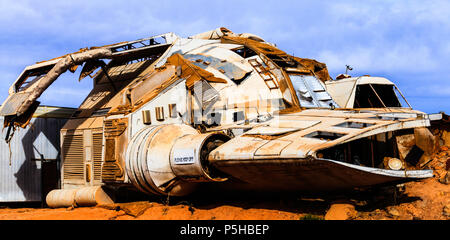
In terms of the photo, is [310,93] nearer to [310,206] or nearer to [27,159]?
[310,206]

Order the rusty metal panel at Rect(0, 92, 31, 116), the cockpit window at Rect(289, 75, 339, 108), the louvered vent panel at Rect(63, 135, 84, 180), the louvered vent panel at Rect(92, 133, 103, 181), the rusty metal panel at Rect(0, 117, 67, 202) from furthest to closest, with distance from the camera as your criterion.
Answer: the rusty metal panel at Rect(0, 117, 67, 202) → the louvered vent panel at Rect(63, 135, 84, 180) → the rusty metal panel at Rect(0, 92, 31, 116) → the louvered vent panel at Rect(92, 133, 103, 181) → the cockpit window at Rect(289, 75, 339, 108)

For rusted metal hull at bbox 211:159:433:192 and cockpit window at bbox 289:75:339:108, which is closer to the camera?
rusted metal hull at bbox 211:159:433:192

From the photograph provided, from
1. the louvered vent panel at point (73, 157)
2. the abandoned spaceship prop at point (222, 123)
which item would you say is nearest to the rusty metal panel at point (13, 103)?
the abandoned spaceship prop at point (222, 123)

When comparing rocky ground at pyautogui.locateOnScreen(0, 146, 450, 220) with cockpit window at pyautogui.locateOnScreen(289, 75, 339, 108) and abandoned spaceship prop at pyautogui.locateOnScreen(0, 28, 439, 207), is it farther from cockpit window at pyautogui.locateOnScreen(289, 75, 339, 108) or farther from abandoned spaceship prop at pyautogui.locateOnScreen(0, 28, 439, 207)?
cockpit window at pyautogui.locateOnScreen(289, 75, 339, 108)

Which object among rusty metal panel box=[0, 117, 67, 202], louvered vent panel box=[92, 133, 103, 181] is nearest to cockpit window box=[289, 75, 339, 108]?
louvered vent panel box=[92, 133, 103, 181]

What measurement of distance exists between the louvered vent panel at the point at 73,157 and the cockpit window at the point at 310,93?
8.39 meters

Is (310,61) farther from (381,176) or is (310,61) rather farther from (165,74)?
(381,176)

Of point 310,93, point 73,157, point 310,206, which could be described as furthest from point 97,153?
point 310,206

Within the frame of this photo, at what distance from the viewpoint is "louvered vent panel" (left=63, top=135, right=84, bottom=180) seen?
18.2 m

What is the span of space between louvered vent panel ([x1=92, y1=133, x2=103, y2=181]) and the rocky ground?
146 centimetres

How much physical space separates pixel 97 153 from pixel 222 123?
16.5 ft

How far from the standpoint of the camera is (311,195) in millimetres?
13070

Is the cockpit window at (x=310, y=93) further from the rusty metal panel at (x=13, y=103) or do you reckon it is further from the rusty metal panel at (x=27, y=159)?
the rusty metal panel at (x=27, y=159)

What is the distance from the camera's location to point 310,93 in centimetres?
1550
